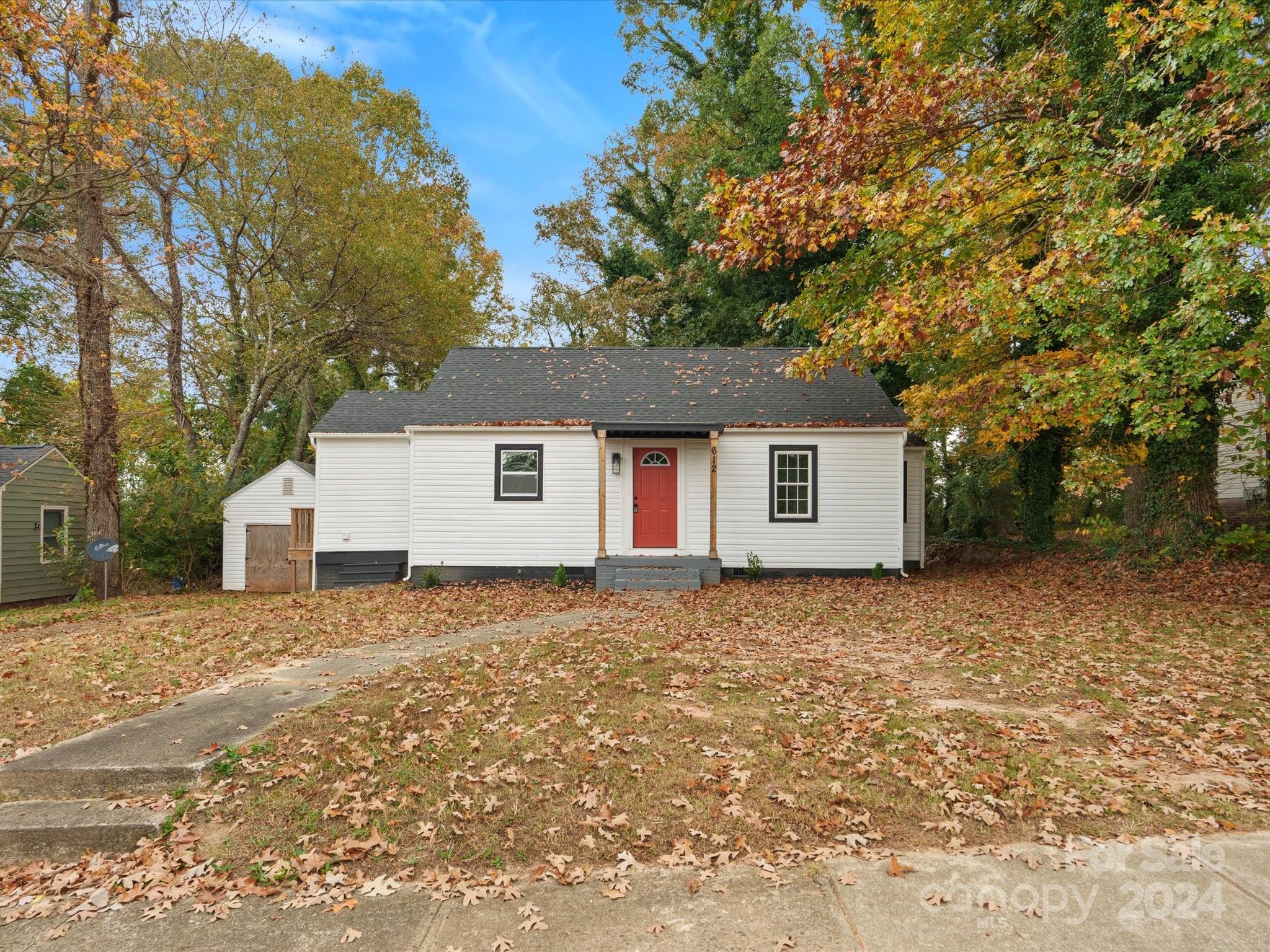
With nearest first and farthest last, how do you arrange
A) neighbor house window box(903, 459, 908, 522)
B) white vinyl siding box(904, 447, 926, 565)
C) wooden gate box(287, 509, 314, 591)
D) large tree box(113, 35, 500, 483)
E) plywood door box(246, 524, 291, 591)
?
neighbor house window box(903, 459, 908, 522)
white vinyl siding box(904, 447, 926, 565)
wooden gate box(287, 509, 314, 591)
plywood door box(246, 524, 291, 591)
large tree box(113, 35, 500, 483)

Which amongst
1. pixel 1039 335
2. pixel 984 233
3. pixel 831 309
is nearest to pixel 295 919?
pixel 831 309

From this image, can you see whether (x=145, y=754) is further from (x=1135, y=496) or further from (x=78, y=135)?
(x=1135, y=496)

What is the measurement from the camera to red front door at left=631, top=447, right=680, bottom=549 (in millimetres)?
14688

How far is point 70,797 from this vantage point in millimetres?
4195

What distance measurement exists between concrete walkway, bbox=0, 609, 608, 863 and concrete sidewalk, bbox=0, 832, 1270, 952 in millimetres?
646

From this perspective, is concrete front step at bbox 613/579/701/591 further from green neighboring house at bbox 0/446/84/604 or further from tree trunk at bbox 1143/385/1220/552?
green neighboring house at bbox 0/446/84/604

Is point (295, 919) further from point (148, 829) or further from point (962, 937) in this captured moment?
point (962, 937)

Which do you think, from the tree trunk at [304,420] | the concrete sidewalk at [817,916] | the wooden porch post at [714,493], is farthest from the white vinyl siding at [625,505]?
the tree trunk at [304,420]

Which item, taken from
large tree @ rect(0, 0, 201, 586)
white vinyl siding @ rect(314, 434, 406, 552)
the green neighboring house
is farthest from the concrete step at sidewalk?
the green neighboring house

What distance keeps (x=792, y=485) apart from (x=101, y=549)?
47.5ft

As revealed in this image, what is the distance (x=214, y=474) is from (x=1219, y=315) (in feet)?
74.8

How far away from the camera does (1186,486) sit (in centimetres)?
1148

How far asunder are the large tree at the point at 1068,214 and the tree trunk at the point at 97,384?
12.6 m

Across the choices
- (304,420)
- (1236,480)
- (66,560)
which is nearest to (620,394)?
(66,560)
